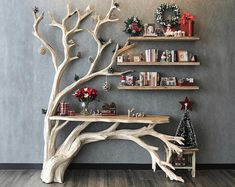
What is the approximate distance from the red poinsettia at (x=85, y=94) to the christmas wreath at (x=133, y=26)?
0.98 m

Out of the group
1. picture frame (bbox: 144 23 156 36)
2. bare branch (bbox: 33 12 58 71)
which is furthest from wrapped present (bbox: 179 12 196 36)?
bare branch (bbox: 33 12 58 71)

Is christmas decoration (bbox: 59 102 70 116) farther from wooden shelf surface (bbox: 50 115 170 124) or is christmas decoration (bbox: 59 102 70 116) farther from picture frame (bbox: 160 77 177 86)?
picture frame (bbox: 160 77 177 86)

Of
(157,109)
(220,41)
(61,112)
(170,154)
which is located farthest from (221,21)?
(61,112)

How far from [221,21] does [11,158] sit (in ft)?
12.0

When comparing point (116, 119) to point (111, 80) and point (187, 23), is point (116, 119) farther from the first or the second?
point (187, 23)

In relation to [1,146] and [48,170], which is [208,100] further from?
[1,146]

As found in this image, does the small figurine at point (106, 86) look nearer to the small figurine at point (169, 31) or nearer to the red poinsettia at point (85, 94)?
the red poinsettia at point (85, 94)

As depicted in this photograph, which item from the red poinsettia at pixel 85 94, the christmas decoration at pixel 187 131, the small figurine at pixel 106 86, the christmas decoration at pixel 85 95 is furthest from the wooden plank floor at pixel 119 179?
the small figurine at pixel 106 86

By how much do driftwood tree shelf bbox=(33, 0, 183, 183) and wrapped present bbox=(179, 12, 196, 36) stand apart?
0.80m

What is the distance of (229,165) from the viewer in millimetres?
5258

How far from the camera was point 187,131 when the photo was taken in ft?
16.3

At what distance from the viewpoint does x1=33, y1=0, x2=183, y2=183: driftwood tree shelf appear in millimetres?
4641

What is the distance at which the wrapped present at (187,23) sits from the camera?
498cm

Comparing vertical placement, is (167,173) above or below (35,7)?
below
